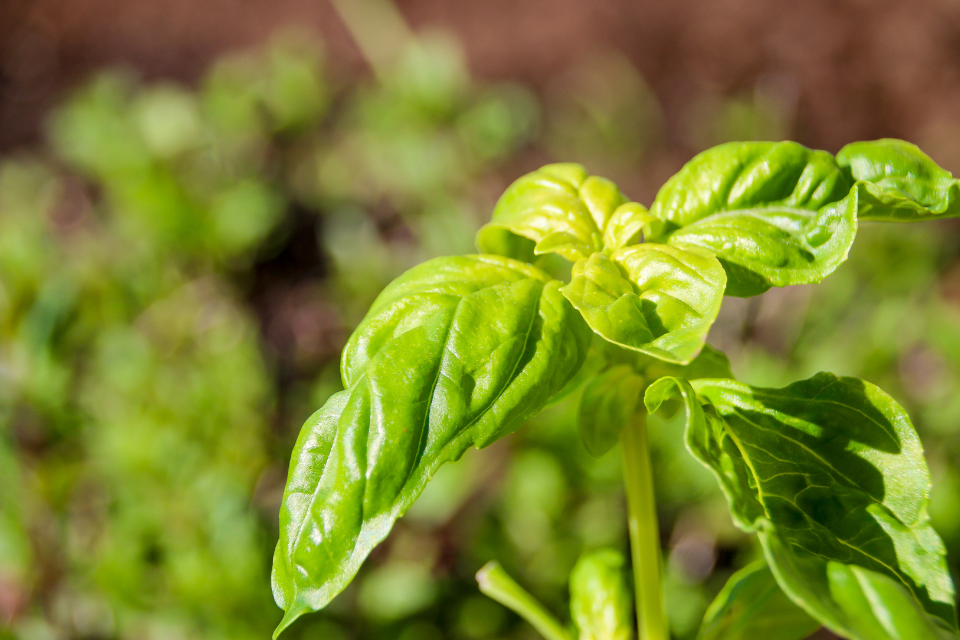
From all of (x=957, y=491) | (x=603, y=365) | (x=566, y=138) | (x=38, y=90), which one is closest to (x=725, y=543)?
(x=957, y=491)

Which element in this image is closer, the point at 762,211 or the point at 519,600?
the point at 762,211

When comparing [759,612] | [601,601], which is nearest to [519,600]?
[601,601]

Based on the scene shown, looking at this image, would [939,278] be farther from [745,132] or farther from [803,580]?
[803,580]

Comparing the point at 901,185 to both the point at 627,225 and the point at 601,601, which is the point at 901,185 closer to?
the point at 627,225

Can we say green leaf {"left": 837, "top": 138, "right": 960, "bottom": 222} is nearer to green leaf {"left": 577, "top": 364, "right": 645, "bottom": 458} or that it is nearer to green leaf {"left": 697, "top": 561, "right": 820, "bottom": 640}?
green leaf {"left": 577, "top": 364, "right": 645, "bottom": 458}

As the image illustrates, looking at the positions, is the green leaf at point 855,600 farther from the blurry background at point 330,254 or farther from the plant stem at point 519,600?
the blurry background at point 330,254

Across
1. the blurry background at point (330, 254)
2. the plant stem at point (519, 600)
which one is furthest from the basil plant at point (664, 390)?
the blurry background at point (330, 254)
